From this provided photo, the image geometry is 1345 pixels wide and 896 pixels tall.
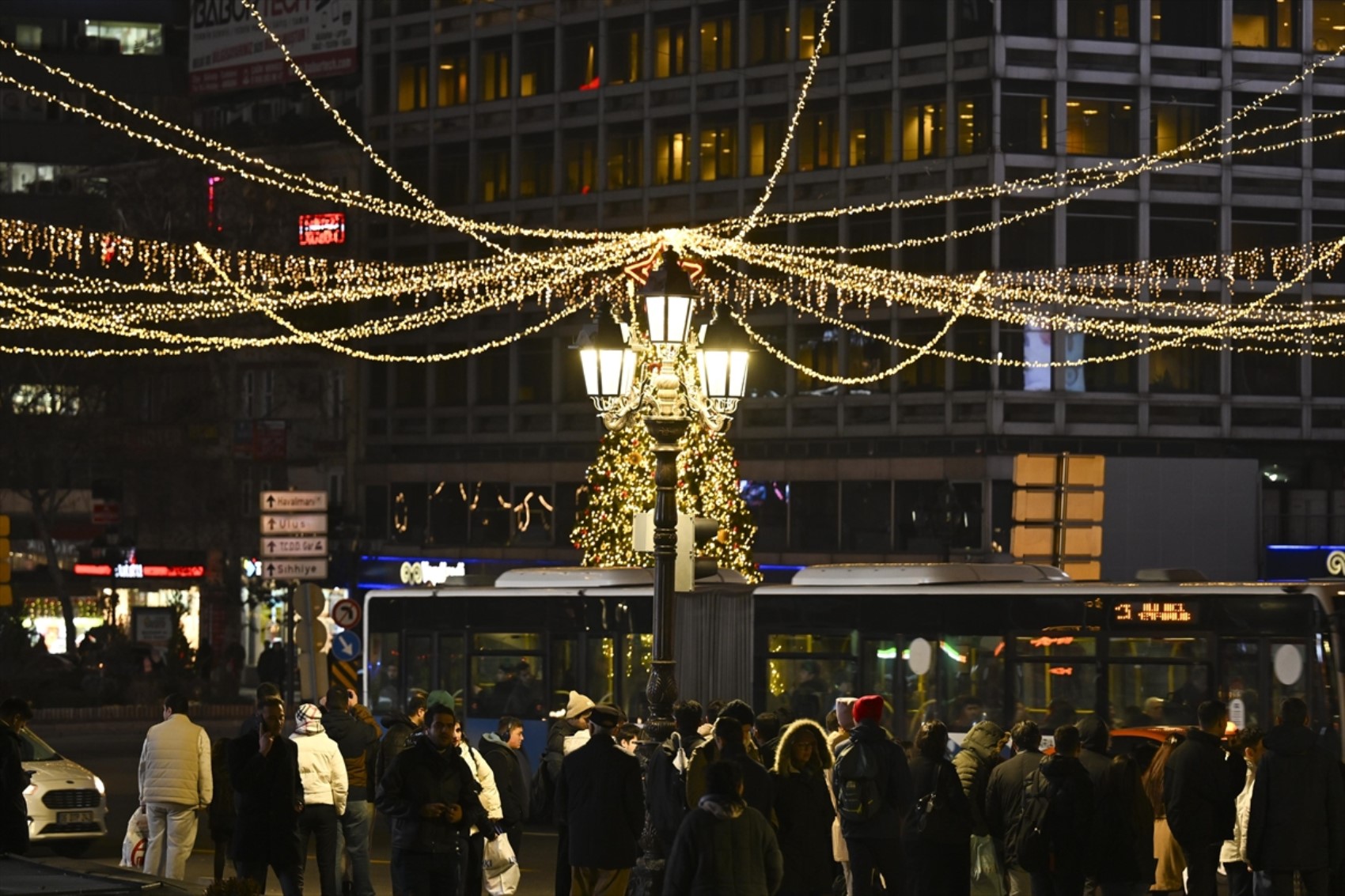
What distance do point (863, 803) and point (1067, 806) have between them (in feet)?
4.22

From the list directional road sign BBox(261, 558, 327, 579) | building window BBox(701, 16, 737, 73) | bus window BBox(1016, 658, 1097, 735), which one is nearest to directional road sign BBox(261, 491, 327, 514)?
directional road sign BBox(261, 558, 327, 579)

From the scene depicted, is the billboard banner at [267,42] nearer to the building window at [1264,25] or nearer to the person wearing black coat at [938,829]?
the building window at [1264,25]

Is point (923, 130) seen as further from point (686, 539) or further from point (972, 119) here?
point (686, 539)

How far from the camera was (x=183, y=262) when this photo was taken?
54.1 metres

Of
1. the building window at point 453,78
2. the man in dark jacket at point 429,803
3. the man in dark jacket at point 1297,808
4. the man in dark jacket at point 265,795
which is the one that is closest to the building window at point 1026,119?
the building window at point 453,78

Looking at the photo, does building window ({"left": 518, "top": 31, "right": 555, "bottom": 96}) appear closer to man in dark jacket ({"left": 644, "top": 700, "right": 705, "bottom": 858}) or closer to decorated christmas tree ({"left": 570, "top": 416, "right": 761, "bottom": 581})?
decorated christmas tree ({"left": 570, "top": 416, "right": 761, "bottom": 581})

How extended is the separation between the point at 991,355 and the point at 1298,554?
7.95 metres

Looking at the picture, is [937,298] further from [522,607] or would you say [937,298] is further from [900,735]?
[900,735]

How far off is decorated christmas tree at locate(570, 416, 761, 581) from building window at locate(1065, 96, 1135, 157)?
19887 millimetres

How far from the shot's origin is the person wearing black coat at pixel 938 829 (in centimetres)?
1484

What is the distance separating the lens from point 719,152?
56438mm

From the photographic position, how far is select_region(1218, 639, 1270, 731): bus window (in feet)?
74.5

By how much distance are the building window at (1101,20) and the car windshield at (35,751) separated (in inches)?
1331

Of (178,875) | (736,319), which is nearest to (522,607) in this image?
(178,875)
